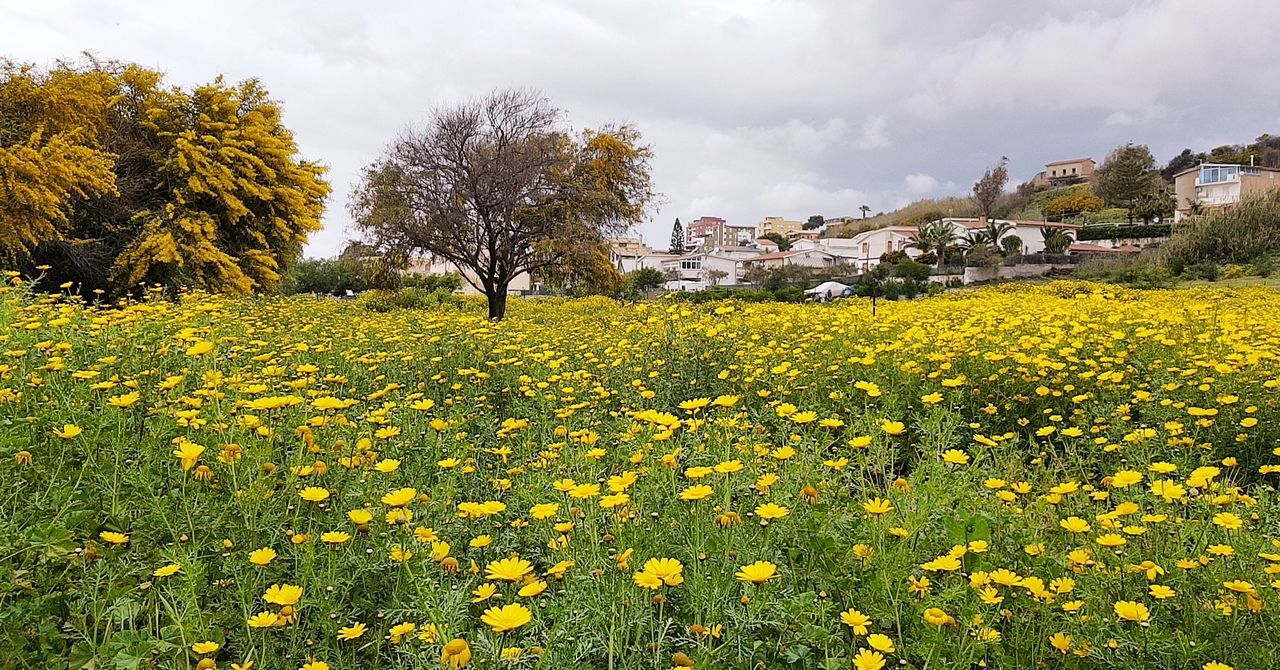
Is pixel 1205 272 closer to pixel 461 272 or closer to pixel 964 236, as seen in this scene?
pixel 461 272

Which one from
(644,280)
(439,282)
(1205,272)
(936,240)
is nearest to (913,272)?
(1205,272)

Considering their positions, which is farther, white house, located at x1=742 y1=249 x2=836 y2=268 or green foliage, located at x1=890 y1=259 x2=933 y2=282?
white house, located at x1=742 y1=249 x2=836 y2=268

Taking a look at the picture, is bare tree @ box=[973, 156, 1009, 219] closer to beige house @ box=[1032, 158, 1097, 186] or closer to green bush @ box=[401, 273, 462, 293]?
beige house @ box=[1032, 158, 1097, 186]

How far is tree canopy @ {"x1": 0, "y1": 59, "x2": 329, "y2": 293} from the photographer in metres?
12.1

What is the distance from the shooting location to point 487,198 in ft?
51.5

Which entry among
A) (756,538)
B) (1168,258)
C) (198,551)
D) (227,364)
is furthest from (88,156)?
(1168,258)

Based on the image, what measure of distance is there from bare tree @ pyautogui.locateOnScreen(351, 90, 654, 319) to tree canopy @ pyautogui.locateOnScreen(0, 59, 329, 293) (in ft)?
7.02

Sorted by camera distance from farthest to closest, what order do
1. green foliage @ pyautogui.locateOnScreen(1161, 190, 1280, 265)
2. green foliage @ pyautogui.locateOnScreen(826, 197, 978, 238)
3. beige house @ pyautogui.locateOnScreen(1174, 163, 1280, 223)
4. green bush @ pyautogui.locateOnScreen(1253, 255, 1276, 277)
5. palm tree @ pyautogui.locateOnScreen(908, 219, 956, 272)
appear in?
green foliage @ pyautogui.locateOnScreen(826, 197, 978, 238) → beige house @ pyautogui.locateOnScreen(1174, 163, 1280, 223) → palm tree @ pyautogui.locateOnScreen(908, 219, 956, 272) → green foliage @ pyautogui.locateOnScreen(1161, 190, 1280, 265) → green bush @ pyautogui.locateOnScreen(1253, 255, 1276, 277)

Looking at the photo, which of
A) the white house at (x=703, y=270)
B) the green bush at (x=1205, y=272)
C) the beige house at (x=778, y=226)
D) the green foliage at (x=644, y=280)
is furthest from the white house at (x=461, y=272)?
the beige house at (x=778, y=226)

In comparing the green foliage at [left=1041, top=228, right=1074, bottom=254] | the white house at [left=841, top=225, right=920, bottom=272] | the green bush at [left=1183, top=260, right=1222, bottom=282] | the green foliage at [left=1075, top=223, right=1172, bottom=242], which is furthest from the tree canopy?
the white house at [left=841, top=225, right=920, bottom=272]

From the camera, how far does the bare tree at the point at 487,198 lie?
15.8 m

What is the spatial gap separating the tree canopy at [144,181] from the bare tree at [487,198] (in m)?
2.14

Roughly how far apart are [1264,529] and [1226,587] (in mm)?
770

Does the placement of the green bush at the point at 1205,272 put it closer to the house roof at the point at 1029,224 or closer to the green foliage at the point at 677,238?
the house roof at the point at 1029,224
